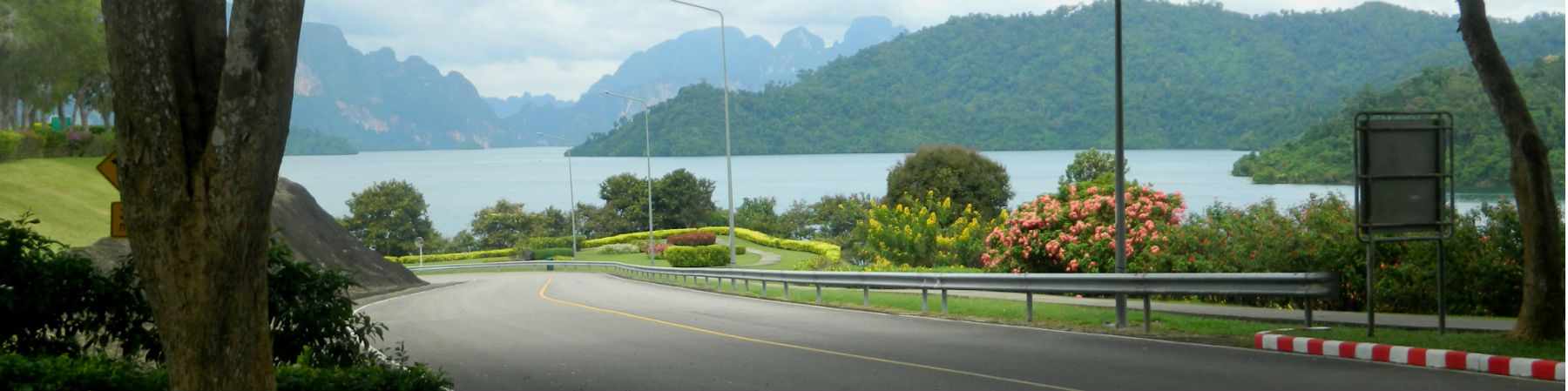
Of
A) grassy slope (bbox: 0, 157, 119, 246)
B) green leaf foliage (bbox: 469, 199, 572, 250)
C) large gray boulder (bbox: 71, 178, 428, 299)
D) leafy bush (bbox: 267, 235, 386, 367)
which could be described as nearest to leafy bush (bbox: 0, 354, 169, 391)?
leafy bush (bbox: 267, 235, 386, 367)

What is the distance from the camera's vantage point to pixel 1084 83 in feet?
360

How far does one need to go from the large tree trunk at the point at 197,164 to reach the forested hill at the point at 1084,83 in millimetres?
71570

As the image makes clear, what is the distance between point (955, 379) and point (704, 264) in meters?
45.4

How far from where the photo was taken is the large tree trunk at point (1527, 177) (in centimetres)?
1176

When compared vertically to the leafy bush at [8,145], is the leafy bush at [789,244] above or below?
below

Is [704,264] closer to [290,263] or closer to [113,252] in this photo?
[113,252]

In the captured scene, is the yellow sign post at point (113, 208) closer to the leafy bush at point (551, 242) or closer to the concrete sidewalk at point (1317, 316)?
the concrete sidewalk at point (1317, 316)

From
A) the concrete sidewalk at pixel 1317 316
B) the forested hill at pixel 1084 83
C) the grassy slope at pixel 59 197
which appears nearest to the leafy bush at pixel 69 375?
the concrete sidewalk at pixel 1317 316

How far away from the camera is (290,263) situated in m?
9.09

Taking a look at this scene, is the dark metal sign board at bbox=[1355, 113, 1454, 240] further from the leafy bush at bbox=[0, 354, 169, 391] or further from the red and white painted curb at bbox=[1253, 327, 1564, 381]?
the leafy bush at bbox=[0, 354, 169, 391]

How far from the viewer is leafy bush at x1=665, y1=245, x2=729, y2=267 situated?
5647 centimetres

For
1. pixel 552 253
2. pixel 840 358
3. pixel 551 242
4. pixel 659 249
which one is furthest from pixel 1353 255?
pixel 551 242

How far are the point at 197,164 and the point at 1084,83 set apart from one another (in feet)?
Answer: 357

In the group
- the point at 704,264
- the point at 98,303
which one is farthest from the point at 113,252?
the point at 704,264
